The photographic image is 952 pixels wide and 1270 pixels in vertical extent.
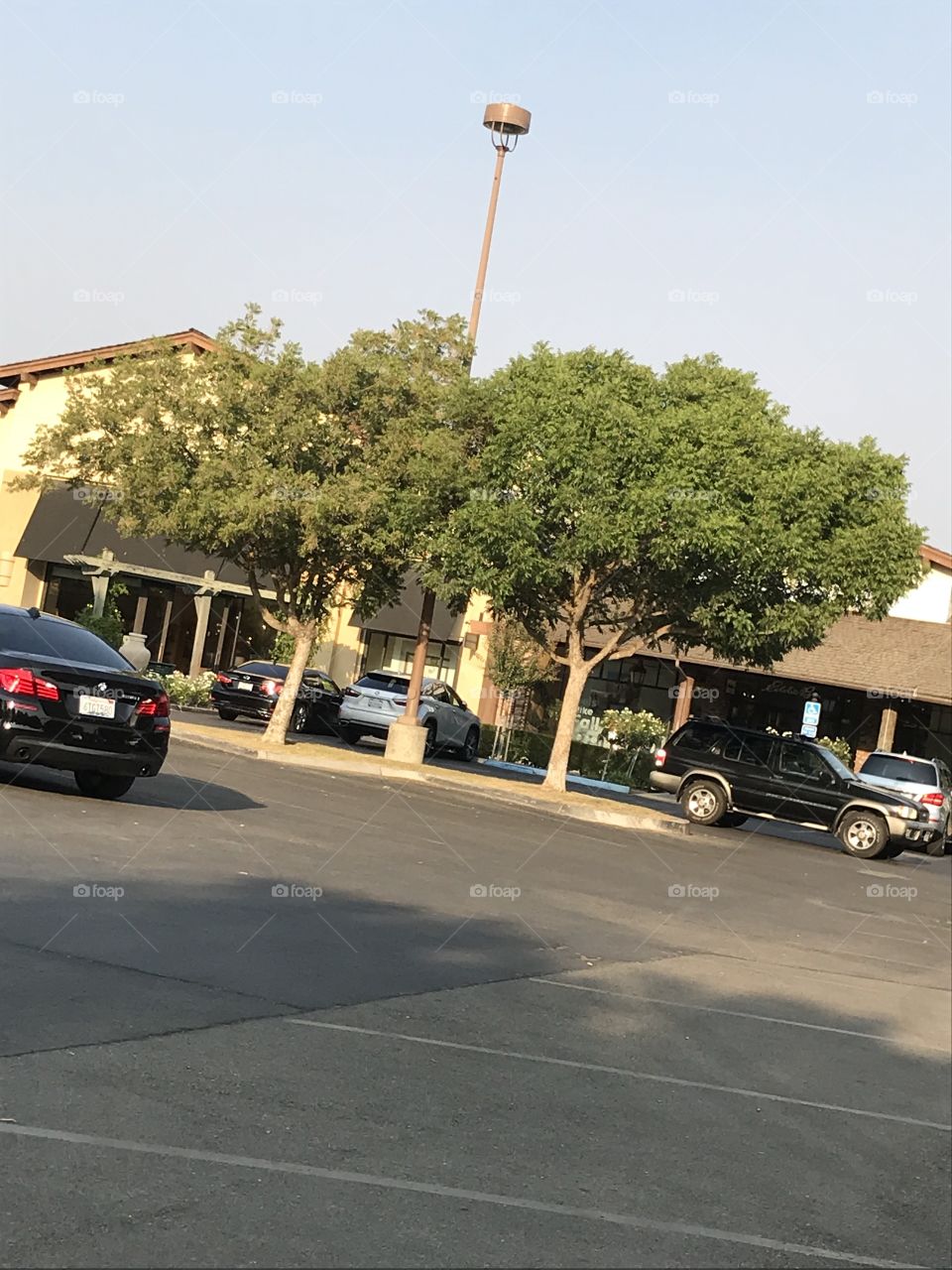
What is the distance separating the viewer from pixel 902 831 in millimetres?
26359

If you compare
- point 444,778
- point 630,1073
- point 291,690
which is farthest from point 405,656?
point 630,1073

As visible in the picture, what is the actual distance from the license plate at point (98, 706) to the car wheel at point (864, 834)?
16225 mm

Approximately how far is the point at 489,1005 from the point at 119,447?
19964 mm

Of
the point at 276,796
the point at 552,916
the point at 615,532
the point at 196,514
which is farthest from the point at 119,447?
the point at 552,916

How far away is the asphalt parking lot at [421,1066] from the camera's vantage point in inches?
195

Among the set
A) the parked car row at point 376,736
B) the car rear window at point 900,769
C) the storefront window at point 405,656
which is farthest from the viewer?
the storefront window at point 405,656

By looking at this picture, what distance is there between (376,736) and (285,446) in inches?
347

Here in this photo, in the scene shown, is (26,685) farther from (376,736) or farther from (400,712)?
(376,736)

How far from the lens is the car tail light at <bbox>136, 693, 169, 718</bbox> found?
14.0 meters

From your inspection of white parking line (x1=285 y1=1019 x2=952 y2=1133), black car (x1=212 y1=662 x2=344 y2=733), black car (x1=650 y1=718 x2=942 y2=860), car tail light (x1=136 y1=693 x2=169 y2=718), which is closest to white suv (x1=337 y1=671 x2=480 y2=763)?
black car (x1=212 y1=662 x2=344 y2=733)

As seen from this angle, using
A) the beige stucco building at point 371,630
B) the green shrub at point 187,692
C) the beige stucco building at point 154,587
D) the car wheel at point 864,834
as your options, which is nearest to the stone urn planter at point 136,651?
the green shrub at point 187,692

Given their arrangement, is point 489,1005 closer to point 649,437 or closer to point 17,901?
point 17,901

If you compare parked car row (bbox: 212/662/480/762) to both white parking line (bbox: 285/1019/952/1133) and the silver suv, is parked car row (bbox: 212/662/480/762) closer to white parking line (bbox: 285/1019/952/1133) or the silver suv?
the silver suv

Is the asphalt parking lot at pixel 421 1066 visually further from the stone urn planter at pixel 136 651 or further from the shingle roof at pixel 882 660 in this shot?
the shingle roof at pixel 882 660
